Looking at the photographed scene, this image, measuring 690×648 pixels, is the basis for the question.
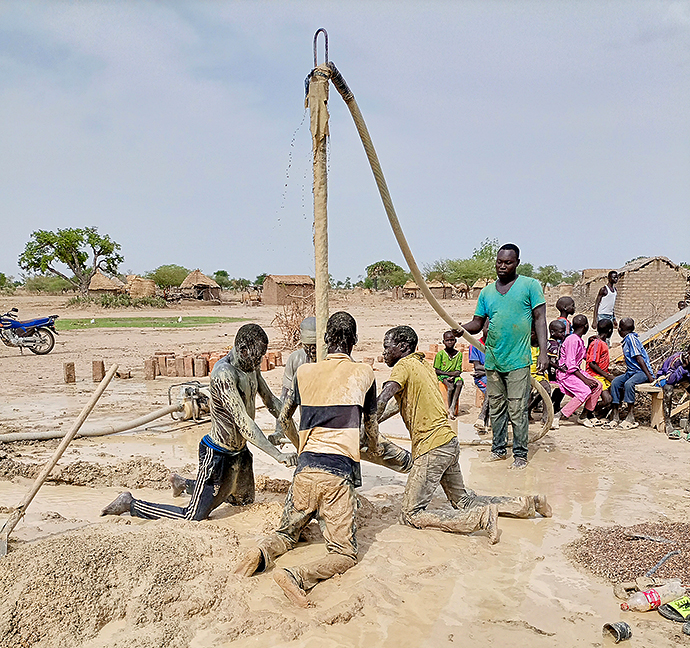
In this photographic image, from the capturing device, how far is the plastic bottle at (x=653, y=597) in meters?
2.78

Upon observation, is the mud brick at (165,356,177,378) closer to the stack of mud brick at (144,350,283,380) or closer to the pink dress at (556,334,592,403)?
the stack of mud brick at (144,350,283,380)

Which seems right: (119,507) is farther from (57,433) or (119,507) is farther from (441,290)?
(441,290)

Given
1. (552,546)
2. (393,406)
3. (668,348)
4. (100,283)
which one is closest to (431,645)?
(552,546)

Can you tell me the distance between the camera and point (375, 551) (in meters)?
3.42

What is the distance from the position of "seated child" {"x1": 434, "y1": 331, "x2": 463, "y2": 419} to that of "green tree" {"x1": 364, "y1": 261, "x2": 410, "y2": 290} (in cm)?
4505

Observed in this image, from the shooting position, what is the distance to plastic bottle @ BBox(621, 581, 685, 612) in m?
2.78

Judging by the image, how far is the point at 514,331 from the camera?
517 centimetres

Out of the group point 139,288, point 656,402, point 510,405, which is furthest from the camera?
point 139,288

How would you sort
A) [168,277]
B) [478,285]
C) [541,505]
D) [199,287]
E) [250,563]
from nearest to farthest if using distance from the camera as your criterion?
[250,563]
[541,505]
[478,285]
[199,287]
[168,277]

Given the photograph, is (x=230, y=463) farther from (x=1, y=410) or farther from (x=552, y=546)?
(x=1, y=410)

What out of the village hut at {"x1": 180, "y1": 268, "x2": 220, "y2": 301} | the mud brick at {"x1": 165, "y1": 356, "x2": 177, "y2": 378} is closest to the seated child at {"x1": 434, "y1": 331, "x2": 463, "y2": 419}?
the mud brick at {"x1": 165, "y1": 356, "x2": 177, "y2": 378}

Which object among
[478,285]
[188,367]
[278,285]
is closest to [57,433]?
[188,367]

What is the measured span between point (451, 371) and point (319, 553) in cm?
431

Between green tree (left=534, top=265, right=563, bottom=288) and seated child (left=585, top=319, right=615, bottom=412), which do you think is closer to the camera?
seated child (left=585, top=319, right=615, bottom=412)
